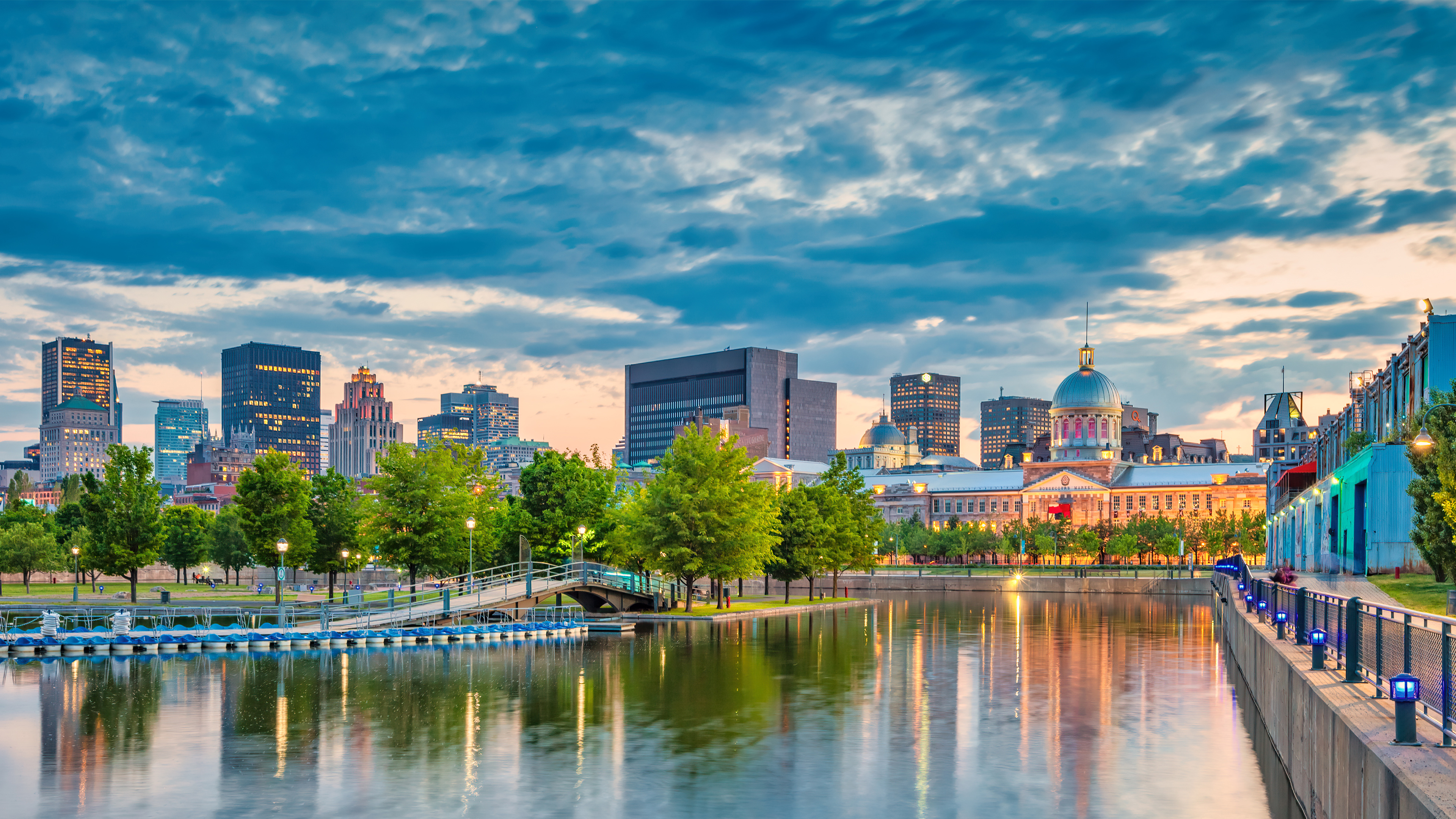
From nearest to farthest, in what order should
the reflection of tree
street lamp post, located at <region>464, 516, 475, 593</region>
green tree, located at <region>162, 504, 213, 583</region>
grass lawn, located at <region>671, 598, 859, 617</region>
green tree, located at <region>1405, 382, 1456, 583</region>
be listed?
the reflection of tree
green tree, located at <region>1405, 382, 1456, 583</region>
street lamp post, located at <region>464, 516, 475, 593</region>
grass lawn, located at <region>671, 598, 859, 617</region>
green tree, located at <region>162, 504, 213, 583</region>

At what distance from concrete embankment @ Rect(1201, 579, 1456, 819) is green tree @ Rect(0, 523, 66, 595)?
A: 8577 centimetres

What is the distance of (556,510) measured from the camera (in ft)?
254

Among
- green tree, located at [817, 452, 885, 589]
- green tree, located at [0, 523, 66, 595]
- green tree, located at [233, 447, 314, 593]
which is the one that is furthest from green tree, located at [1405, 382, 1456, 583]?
green tree, located at [0, 523, 66, 595]

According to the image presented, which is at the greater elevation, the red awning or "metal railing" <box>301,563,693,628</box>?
the red awning

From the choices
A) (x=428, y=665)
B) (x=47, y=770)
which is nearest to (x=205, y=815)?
(x=47, y=770)

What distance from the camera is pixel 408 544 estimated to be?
2899 inches

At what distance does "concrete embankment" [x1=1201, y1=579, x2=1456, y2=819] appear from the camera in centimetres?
1307

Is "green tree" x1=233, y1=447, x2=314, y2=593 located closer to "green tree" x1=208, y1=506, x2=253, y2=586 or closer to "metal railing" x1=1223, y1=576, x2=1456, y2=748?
"green tree" x1=208, y1=506, x2=253, y2=586

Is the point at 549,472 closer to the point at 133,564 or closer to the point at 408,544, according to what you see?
the point at 408,544

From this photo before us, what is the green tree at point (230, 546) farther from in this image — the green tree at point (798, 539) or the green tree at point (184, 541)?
the green tree at point (798, 539)

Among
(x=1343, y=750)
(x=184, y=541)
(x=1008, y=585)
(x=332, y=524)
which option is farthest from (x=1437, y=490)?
(x=184, y=541)

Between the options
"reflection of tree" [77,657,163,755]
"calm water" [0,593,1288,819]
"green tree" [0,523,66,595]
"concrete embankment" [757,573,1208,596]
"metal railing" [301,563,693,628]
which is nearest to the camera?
"calm water" [0,593,1288,819]

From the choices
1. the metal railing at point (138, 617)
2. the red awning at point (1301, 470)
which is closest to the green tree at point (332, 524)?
the metal railing at point (138, 617)

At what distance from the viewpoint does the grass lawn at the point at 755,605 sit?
242 feet
